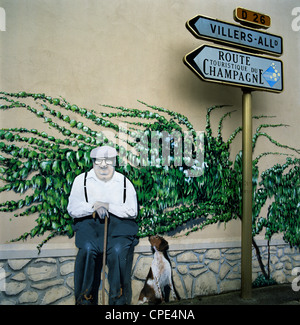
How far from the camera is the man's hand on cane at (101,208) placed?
12.6ft

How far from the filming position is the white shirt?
149 inches

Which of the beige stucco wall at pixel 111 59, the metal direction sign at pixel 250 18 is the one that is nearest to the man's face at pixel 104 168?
the beige stucco wall at pixel 111 59

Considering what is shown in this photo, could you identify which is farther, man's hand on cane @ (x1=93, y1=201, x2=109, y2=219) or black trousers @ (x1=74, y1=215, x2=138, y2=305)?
man's hand on cane @ (x1=93, y1=201, x2=109, y2=219)

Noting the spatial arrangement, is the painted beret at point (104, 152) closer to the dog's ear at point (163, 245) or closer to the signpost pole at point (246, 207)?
the dog's ear at point (163, 245)

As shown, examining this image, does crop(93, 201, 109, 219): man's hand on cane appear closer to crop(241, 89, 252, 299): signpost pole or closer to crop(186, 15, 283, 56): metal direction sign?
crop(241, 89, 252, 299): signpost pole

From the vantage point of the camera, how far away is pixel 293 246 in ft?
16.6

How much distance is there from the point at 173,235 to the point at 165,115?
63.0 inches

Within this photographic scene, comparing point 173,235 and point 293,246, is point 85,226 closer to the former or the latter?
point 173,235

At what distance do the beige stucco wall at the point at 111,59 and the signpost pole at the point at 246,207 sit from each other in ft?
1.35

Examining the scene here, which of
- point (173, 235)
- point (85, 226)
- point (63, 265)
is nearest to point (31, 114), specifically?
point (85, 226)

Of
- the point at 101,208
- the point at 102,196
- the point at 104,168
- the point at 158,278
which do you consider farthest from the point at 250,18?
the point at 158,278

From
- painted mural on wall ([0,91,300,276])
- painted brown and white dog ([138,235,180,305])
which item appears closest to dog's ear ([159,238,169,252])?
painted brown and white dog ([138,235,180,305])

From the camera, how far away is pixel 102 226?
12.6 ft

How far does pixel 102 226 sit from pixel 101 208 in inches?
8.5
